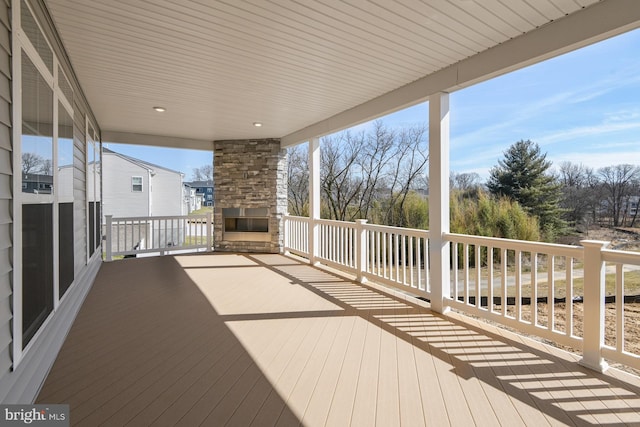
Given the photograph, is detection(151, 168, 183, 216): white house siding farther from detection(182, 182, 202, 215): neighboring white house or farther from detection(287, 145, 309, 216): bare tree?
detection(287, 145, 309, 216): bare tree

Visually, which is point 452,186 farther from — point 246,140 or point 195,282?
point 195,282

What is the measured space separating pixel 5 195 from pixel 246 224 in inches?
250

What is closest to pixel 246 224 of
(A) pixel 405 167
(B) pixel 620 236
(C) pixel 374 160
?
(C) pixel 374 160

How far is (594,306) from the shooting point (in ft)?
7.92

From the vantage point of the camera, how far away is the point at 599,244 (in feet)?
7.77

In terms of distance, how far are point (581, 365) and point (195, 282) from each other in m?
4.52

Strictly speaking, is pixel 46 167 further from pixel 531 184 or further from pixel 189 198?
pixel 189 198

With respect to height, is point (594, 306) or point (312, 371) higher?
point (594, 306)

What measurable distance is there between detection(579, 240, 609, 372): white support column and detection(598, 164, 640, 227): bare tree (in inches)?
218

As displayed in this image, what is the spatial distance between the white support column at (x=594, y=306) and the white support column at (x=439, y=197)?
1.37 meters

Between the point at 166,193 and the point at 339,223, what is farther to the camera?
the point at 166,193

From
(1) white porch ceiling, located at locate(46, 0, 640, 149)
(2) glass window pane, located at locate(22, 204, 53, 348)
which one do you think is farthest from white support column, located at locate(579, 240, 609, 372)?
(2) glass window pane, located at locate(22, 204, 53, 348)

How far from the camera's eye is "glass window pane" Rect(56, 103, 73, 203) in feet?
9.56

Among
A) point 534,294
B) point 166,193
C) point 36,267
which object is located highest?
point 166,193
